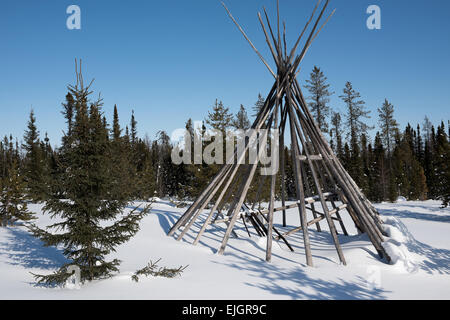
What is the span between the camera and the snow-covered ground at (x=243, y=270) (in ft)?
13.8

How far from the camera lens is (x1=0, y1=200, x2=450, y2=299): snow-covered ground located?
13.8ft

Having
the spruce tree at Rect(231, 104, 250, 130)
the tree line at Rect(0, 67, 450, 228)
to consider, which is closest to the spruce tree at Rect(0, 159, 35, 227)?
the tree line at Rect(0, 67, 450, 228)

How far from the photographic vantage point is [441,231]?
1054cm

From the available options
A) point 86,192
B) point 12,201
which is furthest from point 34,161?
point 86,192

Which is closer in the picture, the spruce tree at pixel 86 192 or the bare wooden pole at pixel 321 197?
the spruce tree at pixel 86 192

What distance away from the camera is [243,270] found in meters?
5.35

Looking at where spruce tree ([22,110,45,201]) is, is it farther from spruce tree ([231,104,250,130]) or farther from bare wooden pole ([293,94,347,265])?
spruce tree ([231,104,250,130])

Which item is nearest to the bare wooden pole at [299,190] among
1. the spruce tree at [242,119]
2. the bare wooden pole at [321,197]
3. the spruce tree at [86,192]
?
the bare wooden pole at [321,197]

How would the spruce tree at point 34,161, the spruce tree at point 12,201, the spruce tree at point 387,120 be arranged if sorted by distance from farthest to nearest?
the spruce tree at point 387,120 → the spruce tree at point 12,201 → the spruce tree at point 34,161

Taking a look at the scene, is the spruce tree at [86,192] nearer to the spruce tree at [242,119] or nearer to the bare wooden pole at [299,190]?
the bare wooden pole at [299,190]

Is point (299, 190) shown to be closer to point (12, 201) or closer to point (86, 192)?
point (86, 192)

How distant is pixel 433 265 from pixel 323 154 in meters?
3.30

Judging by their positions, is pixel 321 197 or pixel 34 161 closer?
pixel 321 197
